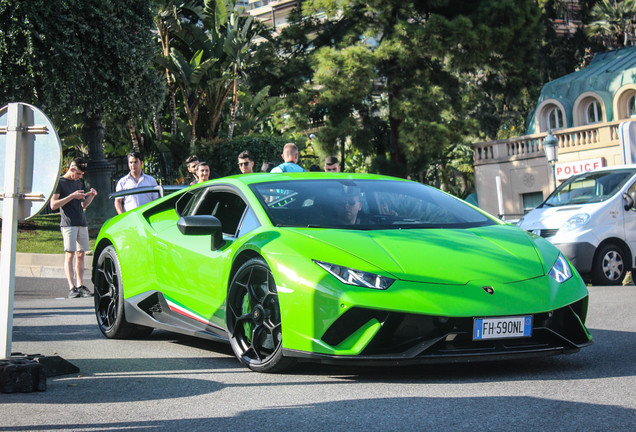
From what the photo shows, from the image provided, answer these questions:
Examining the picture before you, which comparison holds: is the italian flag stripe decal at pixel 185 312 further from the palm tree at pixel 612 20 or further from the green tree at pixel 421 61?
the palm tree at pixel 612 20

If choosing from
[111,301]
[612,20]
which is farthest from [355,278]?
[612,20]

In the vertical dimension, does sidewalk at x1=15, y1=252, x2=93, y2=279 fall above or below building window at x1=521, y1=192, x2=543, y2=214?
below

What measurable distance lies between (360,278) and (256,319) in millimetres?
864

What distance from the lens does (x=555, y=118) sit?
157 ft

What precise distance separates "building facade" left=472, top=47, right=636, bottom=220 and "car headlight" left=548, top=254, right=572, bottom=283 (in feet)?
122

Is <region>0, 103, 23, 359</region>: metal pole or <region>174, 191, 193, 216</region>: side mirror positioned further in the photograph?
<region>174, 191, 193, 216</region>: side mirror

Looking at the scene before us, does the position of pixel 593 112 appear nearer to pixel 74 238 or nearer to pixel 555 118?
pixel 555 118

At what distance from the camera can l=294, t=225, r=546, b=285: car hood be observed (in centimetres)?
530

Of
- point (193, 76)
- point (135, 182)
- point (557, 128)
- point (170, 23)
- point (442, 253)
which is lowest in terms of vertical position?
point (442, 253)

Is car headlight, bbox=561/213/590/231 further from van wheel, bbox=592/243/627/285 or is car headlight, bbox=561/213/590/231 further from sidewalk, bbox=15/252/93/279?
sidewalk, bbox=15/252/93/279

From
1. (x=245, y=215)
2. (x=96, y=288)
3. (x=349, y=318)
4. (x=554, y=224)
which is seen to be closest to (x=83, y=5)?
(x=554, y=224)

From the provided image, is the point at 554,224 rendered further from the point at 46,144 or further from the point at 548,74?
the point at 548,74

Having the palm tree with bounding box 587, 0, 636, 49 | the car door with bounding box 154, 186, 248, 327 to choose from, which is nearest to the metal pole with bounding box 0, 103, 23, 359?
the car door with bounding box 154, 186, 248, 327

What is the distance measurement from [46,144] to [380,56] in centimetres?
2770
